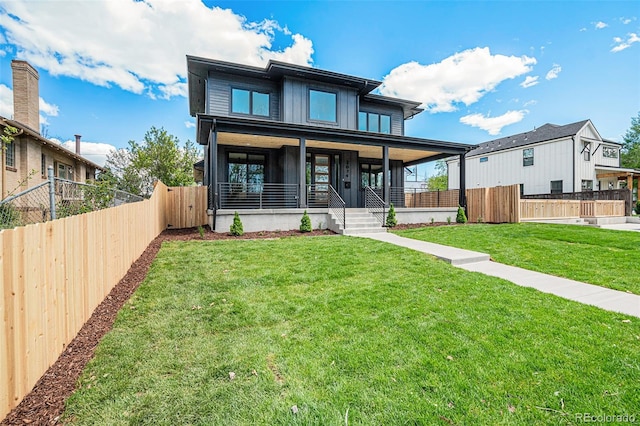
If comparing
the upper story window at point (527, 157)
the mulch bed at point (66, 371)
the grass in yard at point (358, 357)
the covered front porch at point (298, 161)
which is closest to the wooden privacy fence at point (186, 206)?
the covered front porch at point (298, 161)

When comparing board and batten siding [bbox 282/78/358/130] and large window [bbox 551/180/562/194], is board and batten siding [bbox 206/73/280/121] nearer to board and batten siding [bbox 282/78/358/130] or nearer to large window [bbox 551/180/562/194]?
board and batten siding [bbox 282/78/358/130]

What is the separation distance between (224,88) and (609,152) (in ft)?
107

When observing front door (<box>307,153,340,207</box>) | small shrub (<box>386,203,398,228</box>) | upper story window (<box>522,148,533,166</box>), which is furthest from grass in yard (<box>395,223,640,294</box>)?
upper story window (<box>522,148,533,166</box>)

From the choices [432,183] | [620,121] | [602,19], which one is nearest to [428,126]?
[432,183]

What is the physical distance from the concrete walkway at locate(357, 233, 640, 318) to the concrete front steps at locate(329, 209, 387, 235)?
312 cm

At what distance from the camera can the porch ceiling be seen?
39.0 feet

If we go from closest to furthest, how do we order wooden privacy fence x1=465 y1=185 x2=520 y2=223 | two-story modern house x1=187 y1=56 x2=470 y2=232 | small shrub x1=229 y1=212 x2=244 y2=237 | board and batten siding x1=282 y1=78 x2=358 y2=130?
small shrub x1=229 y1=212 x2=244 y2=237 → two-story modern house x1=187 y1=56 x2=470 y2=232 → board and batten siding x1=282 y1=78 x2=358 y2=130 → wooden privacy fence x1=465 y1=185 x2=520 y2=223

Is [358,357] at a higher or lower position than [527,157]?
lower

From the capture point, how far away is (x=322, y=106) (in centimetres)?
1416

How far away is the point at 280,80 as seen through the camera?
13633 mm

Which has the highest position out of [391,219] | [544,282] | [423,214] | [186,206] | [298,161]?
[298,161]

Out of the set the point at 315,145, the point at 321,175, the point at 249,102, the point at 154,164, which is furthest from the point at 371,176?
the point at 154,164

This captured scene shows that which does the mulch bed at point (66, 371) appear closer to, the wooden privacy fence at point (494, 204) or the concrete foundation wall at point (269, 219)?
the concrete foundation wall at point (269, 219)

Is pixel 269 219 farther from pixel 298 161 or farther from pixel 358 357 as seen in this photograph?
pixel 358 357
